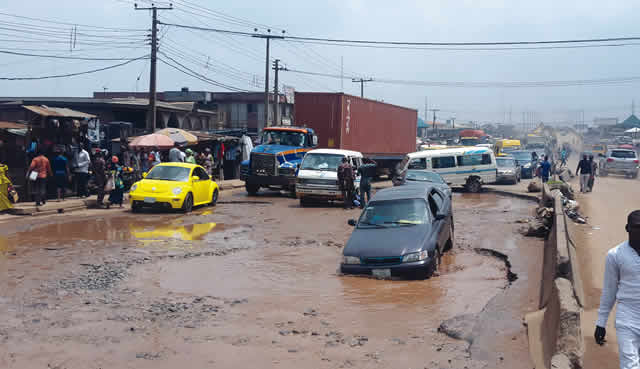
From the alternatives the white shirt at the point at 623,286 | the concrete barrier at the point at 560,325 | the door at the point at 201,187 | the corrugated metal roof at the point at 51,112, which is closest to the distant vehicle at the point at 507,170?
the door at the point at 201,187

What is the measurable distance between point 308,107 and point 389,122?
26.5 feet

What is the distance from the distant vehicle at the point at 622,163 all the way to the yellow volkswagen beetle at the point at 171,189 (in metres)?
29.4

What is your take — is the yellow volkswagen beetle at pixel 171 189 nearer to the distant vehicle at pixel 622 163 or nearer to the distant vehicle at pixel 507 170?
the distant vehicle at pixel 507 170

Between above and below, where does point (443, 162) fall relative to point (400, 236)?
above

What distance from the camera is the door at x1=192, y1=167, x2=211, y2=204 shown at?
19.0m

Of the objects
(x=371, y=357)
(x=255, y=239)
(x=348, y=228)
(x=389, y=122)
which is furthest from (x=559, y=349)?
(x=389, y=122)

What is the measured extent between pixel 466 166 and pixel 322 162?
28.6 feet

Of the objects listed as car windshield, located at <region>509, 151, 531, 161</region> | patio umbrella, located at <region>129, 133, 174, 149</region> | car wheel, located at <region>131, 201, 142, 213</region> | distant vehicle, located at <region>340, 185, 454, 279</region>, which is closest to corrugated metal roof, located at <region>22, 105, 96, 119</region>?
patio umbrella, located at <region>129, 133, 174, 149</region>

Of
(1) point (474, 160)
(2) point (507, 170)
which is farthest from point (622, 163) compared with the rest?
(1) point (474, 160)

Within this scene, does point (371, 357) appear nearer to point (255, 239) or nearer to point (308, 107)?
point (255, 239)

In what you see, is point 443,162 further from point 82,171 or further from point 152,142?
point 82,171

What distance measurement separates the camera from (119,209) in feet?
62.6

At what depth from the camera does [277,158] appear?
77.7 feet

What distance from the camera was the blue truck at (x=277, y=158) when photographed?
2369 cm
